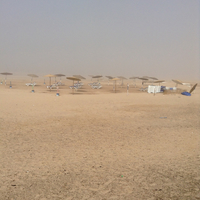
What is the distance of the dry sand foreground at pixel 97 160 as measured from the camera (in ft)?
13.5

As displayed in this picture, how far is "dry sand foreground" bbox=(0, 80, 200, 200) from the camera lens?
4.12m

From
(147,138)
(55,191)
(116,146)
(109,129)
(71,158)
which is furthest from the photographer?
(109,129)

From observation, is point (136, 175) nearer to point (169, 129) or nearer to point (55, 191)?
point (55, 191)

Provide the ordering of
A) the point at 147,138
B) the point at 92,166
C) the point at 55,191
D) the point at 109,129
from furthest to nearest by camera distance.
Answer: the point at 109,129, the point at 147,138, the point at 92,166, the point at 55,191

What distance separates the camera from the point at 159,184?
4.38m

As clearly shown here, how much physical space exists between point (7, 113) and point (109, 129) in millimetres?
6089

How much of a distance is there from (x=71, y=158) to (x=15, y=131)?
3.50 metres

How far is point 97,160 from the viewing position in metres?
5.60

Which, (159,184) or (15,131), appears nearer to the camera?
(159,184)

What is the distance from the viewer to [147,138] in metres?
7.64

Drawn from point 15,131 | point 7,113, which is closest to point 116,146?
point 15,131

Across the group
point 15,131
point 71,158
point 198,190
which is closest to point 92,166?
point 71,158

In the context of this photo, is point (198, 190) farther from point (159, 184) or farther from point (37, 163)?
point (37, 163)

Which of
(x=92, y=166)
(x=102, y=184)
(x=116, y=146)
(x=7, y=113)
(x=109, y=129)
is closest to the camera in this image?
(x=102, y=184)
